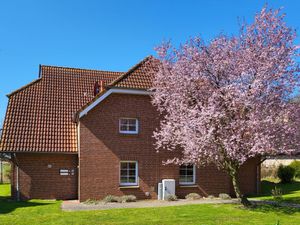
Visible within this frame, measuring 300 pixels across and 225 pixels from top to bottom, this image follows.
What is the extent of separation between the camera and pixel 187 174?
20125 millimetres

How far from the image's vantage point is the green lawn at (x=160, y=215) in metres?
12.5

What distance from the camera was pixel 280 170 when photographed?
26.3 metres

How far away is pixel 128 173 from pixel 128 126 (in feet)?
8.18

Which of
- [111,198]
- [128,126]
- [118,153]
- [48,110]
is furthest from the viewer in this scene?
[48,110]

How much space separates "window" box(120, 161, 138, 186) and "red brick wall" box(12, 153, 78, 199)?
9.13ft


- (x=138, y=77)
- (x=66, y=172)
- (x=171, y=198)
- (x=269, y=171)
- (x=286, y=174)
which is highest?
(x=138, y=77)

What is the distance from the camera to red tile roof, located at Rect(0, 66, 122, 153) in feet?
63.0

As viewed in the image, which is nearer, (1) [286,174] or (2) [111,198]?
(2) [111,198]

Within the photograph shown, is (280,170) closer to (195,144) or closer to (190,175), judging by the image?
(190,175)

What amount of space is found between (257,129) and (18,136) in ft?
40.5

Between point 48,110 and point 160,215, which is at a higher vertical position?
point 48,110

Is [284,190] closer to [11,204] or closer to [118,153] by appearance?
[118,153]

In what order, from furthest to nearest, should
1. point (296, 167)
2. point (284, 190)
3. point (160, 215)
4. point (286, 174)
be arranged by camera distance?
1. point (296, 167)
2. point (286, 174)
3. point (284, 190)
4. point (160, 215)

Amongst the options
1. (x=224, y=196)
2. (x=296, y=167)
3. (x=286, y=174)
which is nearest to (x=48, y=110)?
(x=224, y=196)
